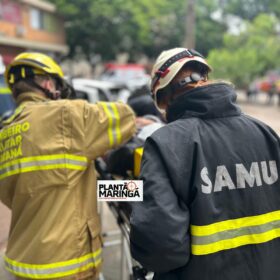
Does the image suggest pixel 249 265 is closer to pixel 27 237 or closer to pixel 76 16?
pixel 27 237

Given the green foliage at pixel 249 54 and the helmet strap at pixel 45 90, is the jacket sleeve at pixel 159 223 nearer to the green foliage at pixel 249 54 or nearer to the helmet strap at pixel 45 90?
the helmet strap at pixel 45 90

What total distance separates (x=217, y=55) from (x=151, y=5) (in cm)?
755

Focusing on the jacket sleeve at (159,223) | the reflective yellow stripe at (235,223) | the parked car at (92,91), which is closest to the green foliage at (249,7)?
the parked car at (92,91)

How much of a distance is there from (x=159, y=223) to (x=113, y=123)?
77 centimetres

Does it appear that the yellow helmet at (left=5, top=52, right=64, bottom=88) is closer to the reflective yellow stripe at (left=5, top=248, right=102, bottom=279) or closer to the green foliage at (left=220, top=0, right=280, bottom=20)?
the reflective yellow stripe at (left=5, top=248, right=102, bottom=279)

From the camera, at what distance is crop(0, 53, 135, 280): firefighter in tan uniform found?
1.78 meters

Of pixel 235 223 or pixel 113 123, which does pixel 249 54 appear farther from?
pixel 235 223

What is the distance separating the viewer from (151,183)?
4.29ft

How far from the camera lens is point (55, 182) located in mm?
1781

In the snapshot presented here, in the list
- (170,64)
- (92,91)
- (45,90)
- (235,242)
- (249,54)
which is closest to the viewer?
(235,242)

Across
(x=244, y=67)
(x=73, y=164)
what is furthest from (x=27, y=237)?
(x=244, y=67)

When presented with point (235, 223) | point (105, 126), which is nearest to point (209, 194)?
point (235, 223)

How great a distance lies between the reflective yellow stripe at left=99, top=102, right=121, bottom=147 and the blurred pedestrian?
0.46 meters

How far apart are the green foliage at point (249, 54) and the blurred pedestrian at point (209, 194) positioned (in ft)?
63.8
